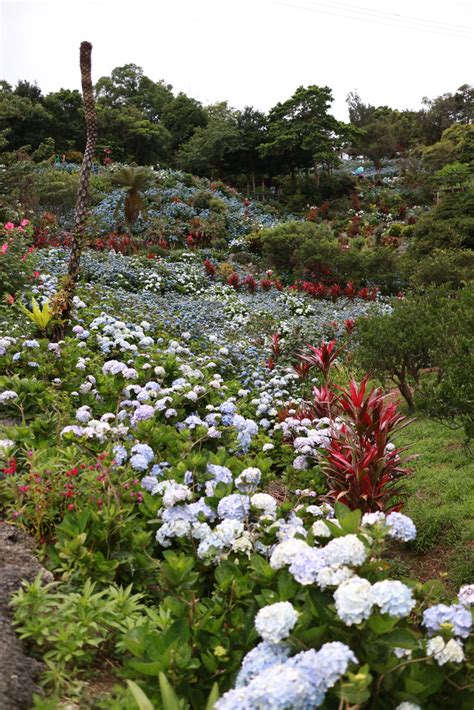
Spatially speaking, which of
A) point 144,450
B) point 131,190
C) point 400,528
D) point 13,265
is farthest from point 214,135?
point 400,528

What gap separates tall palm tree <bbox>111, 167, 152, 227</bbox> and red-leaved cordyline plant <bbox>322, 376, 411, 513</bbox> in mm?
12816

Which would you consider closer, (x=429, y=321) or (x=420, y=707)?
(x=420, y=707)

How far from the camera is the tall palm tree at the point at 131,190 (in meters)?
16.2

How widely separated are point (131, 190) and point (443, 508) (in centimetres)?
1462

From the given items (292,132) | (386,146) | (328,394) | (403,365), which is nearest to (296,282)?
(403,365)

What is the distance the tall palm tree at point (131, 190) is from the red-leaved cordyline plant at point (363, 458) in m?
12.8

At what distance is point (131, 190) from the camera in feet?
55.9

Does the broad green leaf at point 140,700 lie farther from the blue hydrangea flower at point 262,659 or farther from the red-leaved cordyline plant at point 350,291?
the red-leaved cordyline plant at point 350,291

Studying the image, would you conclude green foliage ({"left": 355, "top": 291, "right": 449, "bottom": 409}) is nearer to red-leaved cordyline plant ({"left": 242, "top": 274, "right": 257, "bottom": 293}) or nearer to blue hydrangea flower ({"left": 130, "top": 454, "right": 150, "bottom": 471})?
blue hydrangea flower ({"left": 130, "top": 454, "right": 150, "bottom": 471})

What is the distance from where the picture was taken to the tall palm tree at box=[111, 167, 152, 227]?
16.2 metres

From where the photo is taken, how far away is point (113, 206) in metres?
17.6

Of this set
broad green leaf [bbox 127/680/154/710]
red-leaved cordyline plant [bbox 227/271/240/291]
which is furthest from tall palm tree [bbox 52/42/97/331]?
red-leaved cordyline plant [bbox 227/271/240/291]

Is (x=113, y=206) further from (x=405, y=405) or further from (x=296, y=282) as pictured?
(x=405, y=405)

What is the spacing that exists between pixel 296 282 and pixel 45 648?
12.6m
